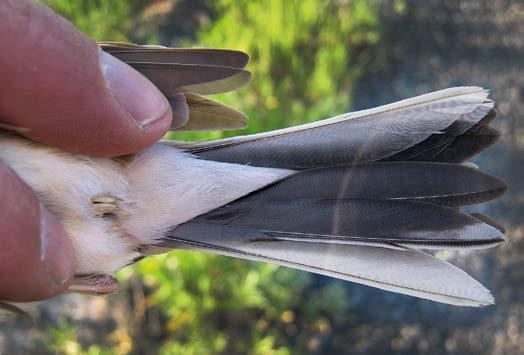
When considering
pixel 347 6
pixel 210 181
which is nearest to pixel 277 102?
pixel 347 6

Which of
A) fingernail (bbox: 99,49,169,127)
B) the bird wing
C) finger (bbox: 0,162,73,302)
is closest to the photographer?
finger (bbox: 0,162,73,302)

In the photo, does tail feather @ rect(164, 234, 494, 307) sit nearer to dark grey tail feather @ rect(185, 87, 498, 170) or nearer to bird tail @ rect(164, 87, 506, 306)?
bird tail @ rect(164, 87, 506, 306)

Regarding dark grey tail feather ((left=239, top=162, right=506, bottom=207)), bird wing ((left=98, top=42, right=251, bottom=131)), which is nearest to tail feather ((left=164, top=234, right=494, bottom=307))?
dark grey tail feather ((left=239, top=162, right=506, bottom=207))

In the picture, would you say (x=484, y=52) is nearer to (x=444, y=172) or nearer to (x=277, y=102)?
(x=277, y=102)

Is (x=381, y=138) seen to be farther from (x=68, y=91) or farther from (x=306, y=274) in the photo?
(x=306, y=274)

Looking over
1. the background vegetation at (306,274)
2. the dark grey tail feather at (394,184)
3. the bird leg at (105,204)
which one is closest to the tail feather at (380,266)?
the dark grey tail feather at (394,184)

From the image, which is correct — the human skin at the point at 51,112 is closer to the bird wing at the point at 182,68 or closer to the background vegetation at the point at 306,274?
the bird wing at the point at 182,68
